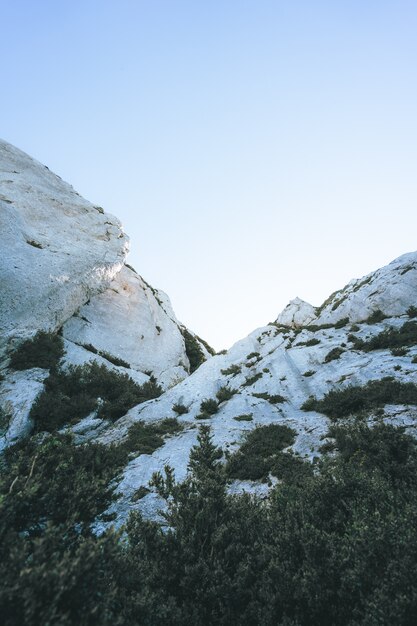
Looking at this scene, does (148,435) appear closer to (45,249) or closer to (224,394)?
(224,394)

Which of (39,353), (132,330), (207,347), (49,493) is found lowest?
(49,493)

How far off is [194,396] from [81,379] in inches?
378

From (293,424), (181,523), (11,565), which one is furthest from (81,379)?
(11,565)

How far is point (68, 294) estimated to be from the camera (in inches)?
1213

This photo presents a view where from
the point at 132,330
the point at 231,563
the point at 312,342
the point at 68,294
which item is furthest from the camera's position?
the point at 132,330

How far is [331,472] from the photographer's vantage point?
10.1m

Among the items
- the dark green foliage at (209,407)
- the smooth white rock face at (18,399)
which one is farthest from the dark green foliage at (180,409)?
the smooth white rock face at (18,399)

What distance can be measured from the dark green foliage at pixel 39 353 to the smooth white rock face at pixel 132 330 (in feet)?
14.8

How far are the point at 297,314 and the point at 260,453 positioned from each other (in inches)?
1566

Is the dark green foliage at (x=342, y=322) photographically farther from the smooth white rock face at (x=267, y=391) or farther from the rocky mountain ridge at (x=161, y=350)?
the smooth white rock face at (x=267, y=391)

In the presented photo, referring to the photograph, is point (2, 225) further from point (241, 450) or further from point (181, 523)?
point (181, 523)

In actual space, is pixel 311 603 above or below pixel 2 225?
below

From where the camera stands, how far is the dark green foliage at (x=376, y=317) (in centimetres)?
2822

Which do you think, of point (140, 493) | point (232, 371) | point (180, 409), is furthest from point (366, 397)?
point (232, 371)
